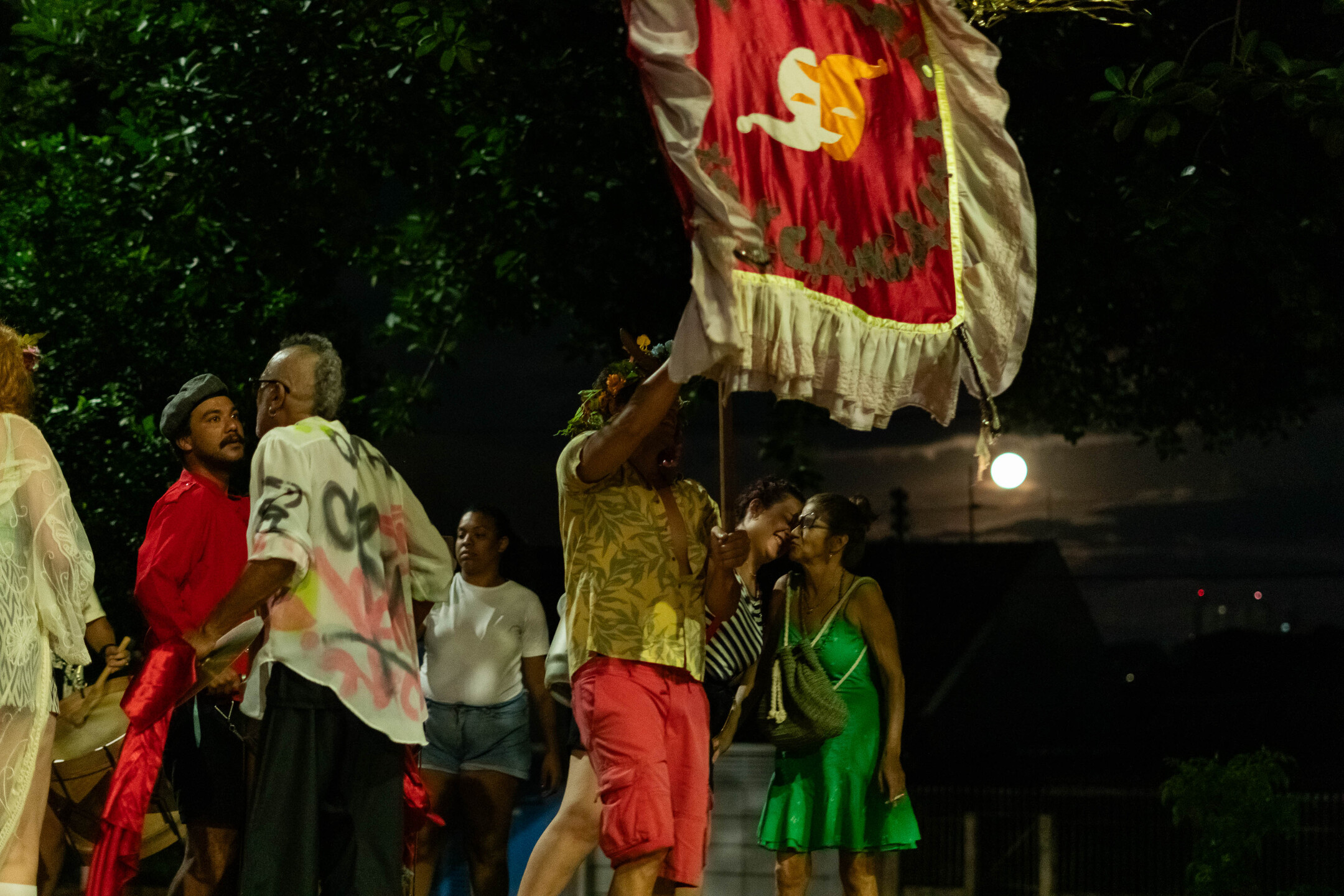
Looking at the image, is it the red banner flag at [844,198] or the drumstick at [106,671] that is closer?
the red banner flag at [844,198]

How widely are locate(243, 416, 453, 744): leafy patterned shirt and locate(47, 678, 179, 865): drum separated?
1.82 meters

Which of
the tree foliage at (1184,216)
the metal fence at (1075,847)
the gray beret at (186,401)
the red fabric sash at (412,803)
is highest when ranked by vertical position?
the tree foliage at (1184,216)

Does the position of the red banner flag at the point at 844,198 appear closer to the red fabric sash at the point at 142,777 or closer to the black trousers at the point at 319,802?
the black trousers at the point at 319,802

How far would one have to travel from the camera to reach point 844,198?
419 centimetres

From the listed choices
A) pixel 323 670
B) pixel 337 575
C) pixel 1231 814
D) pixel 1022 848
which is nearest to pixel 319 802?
pixel 323 670

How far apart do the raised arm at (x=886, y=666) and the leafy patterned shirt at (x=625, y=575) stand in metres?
1.75

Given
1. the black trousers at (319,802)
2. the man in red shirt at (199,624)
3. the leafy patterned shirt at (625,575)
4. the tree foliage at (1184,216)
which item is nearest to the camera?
the black trousers at (319,802)

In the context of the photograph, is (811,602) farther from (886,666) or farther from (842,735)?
(842,735)

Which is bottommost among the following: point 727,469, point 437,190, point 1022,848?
point 1022,848

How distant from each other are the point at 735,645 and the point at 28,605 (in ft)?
7.97

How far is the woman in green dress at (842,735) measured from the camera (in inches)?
242

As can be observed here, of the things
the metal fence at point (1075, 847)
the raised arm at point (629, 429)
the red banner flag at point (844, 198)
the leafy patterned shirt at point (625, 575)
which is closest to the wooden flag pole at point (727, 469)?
the raised arm at point (629, 429)

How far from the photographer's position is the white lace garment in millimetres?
4238

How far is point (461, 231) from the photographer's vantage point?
11039 millimetres
